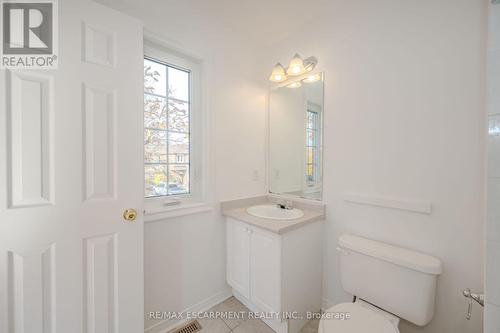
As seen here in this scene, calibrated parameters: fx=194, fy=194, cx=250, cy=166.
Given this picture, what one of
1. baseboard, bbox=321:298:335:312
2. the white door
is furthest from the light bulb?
baseboard, bbox=321:298:335:312

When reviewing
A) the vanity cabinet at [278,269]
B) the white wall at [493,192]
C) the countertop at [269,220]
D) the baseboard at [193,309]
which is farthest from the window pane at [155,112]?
the white wall at [493,192]

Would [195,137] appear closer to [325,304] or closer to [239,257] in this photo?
[239,257]

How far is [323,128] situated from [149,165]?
1425 millimetres

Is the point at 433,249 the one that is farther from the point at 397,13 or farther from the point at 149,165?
the point at 149,165

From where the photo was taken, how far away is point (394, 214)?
131 cm

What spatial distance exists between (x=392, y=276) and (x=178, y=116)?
1.83m

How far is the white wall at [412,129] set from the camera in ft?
3.48

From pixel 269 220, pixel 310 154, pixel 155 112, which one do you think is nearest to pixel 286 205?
pixel 269 220

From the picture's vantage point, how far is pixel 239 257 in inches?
64.3

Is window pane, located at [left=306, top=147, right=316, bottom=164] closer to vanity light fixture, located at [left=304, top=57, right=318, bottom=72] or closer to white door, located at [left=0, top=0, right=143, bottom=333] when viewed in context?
vanity light fixture, located at [left=304, top=57, right=318, bottom=72]

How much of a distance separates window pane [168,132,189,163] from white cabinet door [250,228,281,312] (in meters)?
0.82

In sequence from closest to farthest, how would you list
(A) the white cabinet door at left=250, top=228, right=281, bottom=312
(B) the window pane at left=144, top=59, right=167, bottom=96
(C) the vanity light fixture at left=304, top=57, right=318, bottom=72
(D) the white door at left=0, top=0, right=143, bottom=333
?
(D) the white door at left=0, top=0, right=143, bottom=333, (A) the white cabinet door at left=250, top=228, right=281, bottom=312, (B) the window pane at left=144, top=59, right=167, bottom=96, (C) the vanity light fixture at left=304, top=57, right=318, bottom=72

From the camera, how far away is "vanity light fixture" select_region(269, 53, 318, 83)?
167cm

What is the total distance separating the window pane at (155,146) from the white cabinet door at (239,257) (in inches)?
31.2
